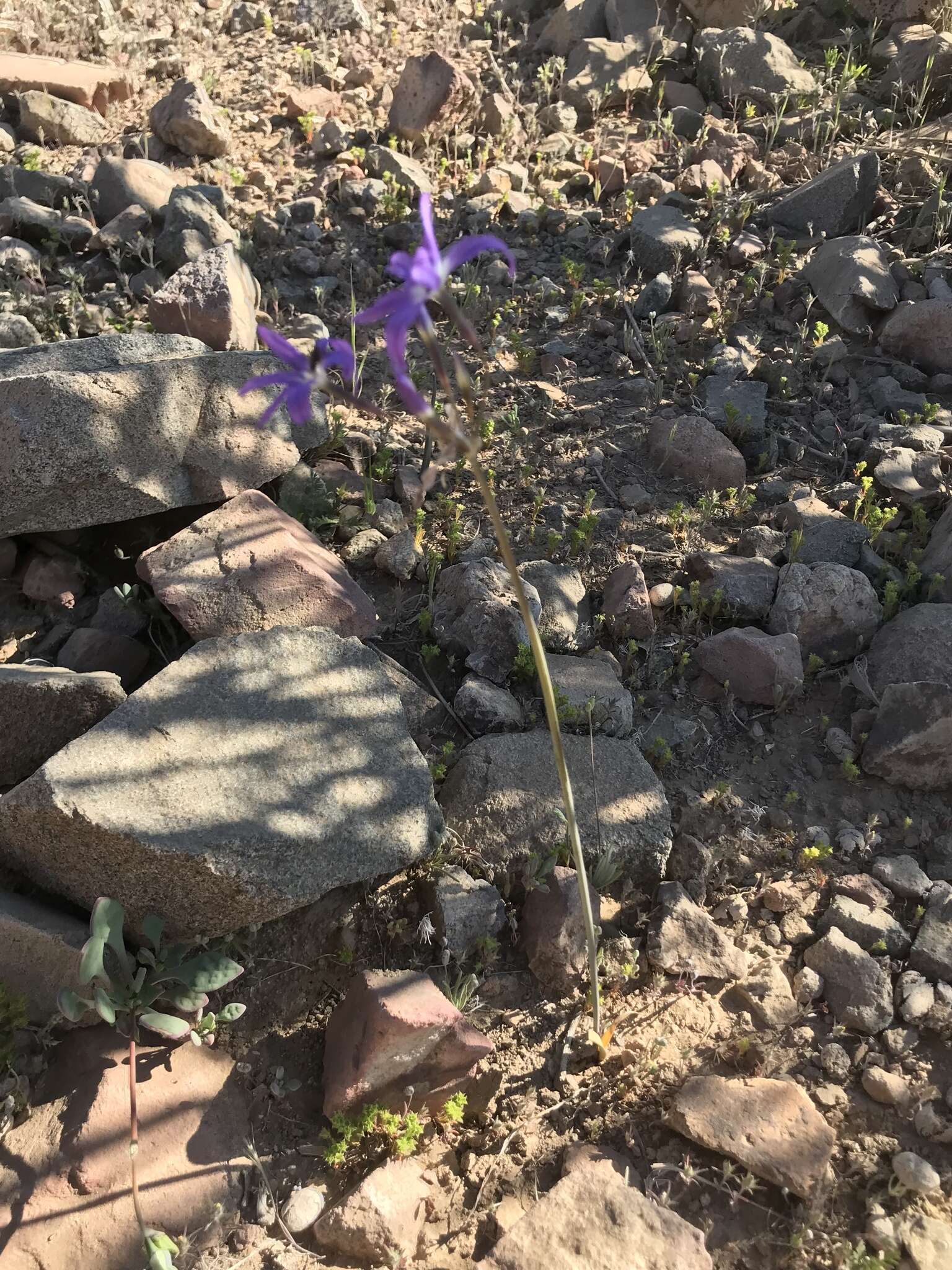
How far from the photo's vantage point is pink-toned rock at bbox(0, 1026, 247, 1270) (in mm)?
2109

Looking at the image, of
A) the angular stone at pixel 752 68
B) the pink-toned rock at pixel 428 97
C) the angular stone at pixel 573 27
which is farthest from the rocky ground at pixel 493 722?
the angular stone at pixel 573 27

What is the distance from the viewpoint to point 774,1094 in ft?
7.36

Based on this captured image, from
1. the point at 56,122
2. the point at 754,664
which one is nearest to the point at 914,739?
the point at 754,664

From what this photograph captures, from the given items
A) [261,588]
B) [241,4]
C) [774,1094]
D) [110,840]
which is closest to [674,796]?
[774,1094]

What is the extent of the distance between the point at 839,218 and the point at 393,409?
8.78 ft

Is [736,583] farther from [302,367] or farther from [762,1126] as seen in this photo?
[302,367]

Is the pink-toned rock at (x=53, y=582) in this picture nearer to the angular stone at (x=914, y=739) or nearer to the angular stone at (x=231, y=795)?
the angular stone at (x=231, y=795)

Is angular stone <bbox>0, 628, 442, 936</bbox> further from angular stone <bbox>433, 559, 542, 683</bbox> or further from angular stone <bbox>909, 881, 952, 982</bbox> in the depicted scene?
angular stone <bbox>909, 881, 952, 982</bbox>

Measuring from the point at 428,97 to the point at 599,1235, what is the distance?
18.3 feet

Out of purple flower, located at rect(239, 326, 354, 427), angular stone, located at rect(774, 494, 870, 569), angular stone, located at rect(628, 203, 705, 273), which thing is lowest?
angular stone, located at rect(774, 494, 870, 569)

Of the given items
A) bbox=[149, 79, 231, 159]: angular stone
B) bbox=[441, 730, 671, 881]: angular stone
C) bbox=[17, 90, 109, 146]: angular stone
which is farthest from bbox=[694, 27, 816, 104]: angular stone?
bbox=[441, 730, 671, 881]: angular stone

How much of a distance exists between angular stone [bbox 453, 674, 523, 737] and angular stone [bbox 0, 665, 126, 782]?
1001 mm

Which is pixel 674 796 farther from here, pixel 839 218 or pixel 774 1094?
pixel 839 218

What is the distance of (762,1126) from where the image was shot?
218 centimetres
